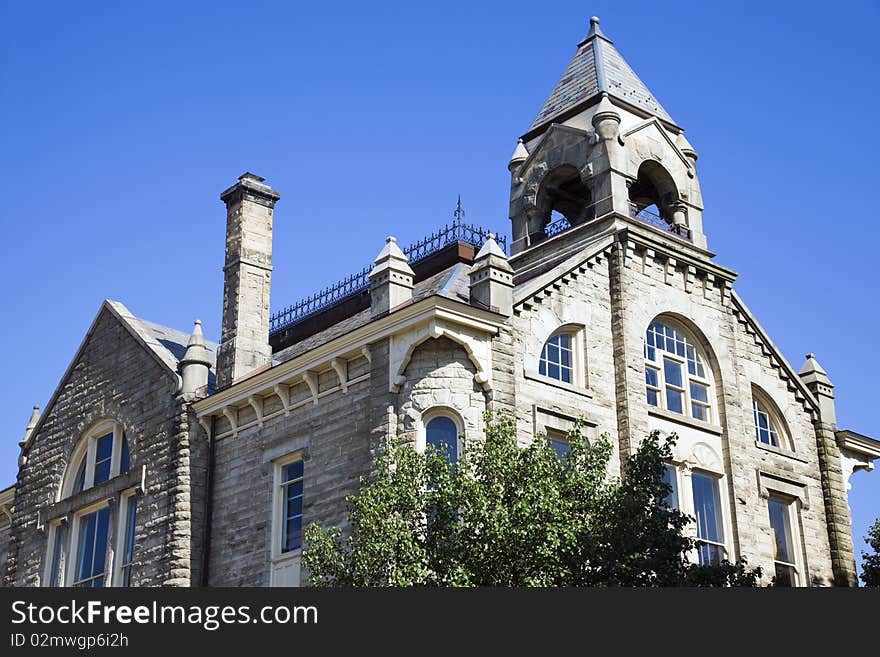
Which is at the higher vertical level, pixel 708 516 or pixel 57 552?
pixel 57 552

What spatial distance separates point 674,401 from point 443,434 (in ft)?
22.5

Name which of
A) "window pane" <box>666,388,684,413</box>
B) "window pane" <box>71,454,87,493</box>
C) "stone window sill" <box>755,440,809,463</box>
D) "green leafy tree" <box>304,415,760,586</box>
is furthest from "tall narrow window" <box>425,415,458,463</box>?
"window pane" <box>71,454,87,493</box>

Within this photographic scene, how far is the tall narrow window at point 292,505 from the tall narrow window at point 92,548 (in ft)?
19.5

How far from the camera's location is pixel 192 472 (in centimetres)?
3114

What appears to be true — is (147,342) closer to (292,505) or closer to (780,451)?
(292,505)

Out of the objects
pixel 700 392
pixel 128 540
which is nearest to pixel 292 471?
pixel 128 540

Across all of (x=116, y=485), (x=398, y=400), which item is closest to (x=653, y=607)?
(x=398, y=400)

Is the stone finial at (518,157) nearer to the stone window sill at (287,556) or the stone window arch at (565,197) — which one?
the stone window arch at (565,197)

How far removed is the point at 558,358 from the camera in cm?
2931

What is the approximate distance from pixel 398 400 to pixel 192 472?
6.54 m

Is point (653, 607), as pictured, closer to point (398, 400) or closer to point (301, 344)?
point (398, 400)

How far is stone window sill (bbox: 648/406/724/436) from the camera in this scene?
30250mm

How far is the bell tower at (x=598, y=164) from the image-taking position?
32.7m

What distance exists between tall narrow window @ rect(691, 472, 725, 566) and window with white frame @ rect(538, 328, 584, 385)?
3787 millimetres
